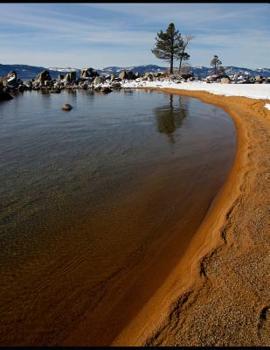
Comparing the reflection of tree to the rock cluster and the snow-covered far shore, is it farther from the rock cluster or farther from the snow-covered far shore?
the rock cluster

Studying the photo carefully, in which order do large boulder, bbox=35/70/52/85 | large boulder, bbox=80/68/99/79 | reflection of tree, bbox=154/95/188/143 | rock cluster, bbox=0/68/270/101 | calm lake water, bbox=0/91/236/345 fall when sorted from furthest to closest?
1. large boulder, bbox=80/68/99/79
2. large boulder, bbox=35/70/52/85
3. rock cluster, bbox=0/68/270/101
4. reflection of tree, bbox=154/95/188/143
5. calm lake water, bbox=0/91/236/345

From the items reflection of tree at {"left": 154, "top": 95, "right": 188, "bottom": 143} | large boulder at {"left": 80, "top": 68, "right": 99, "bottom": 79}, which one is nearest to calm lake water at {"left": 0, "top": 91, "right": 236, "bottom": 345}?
reflection of tree at {"left": 154, "top": 95, "right": 188, "bottom": 143}

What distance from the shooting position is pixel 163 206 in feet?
40.7

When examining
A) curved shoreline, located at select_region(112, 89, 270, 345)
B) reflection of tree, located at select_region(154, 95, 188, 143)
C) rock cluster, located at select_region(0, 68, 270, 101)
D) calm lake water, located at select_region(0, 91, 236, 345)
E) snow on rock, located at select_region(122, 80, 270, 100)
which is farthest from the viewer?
rock cluster, located at select_region(0, 68, 270, 101)

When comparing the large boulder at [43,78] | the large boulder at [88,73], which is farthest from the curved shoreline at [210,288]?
the large boulder at [88,73]

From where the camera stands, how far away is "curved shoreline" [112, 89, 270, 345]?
6109 mm

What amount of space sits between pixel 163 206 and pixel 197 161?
6.67 meters

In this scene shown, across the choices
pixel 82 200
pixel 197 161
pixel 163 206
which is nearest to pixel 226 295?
pixel 163 206

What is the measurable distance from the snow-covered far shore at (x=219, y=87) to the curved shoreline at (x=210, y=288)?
30812mm

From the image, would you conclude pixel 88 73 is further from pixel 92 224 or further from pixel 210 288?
pixel 210 288

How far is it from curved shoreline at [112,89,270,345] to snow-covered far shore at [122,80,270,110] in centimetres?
3081

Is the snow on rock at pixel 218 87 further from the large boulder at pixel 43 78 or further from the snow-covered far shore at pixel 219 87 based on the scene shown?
the large boulder at pixel 43 78

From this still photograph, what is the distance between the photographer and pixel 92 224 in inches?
434

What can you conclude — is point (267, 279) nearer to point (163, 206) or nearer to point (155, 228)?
point (155, 228)
